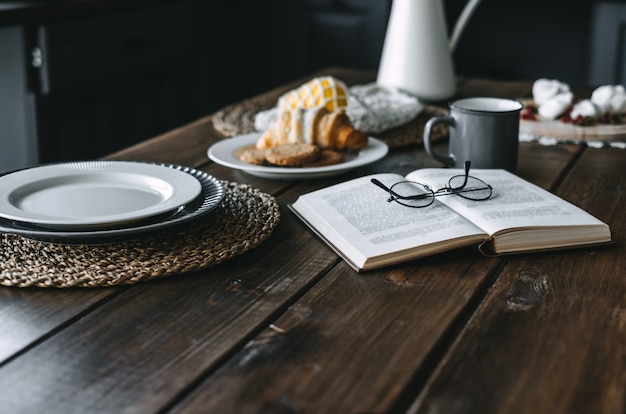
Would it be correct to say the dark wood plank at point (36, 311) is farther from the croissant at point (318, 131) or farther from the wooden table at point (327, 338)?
the croissant at point (318, 131)

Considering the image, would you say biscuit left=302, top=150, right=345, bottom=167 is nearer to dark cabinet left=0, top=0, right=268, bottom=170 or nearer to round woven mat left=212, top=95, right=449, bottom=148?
round woven mat left=212, top=95, right=449, bottom=148

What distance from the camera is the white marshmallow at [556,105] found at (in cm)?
154

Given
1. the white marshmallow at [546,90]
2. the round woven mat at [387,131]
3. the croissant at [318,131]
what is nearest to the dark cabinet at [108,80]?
the round woven mat at [387,131]

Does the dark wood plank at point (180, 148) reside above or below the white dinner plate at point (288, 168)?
below

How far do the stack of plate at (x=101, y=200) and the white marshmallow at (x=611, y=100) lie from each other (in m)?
0.84

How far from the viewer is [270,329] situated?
80cm

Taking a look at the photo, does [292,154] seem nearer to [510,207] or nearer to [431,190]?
[431,190]

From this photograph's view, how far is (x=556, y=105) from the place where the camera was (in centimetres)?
154

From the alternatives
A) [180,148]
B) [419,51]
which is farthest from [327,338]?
[419,51]

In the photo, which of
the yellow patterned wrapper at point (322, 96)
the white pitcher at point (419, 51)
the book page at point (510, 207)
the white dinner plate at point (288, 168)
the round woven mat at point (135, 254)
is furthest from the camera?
the white pitcher at point (419, 51)

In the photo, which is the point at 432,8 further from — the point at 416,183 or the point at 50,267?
the point at 50,267

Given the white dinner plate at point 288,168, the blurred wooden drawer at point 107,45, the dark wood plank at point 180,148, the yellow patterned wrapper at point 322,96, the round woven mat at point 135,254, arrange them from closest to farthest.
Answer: the round woven mat at point 135,254, the white dinner plate at point 288,168, the dark wood plank at point 180,148, the yellow patterned wrapper at point 322,96, the blurred wooden drawer at point 107,45

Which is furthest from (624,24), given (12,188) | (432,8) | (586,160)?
(12,188)

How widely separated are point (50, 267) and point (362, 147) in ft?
2.01
